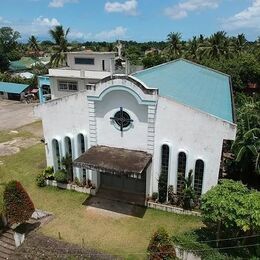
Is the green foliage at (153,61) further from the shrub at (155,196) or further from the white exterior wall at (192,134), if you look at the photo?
the shrub at (155,196)

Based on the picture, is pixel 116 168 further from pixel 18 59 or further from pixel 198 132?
pixel 18 59

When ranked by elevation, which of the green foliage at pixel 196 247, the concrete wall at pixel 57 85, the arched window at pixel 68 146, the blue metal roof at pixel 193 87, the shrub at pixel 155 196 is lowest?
the shrub at pixel 155 196

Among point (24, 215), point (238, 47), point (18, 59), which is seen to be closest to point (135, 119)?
point (24, 215)

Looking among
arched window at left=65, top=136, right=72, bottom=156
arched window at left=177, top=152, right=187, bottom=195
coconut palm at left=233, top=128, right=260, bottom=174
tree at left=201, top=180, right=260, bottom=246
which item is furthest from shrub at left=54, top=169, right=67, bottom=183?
coconut palm at left=233, top=128, right=260, bottom=174

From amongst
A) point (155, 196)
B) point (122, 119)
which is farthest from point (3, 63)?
point (155, 196)

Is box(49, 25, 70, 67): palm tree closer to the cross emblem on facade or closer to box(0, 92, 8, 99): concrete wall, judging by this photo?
box(0, 92, 8, 99): concrete wall

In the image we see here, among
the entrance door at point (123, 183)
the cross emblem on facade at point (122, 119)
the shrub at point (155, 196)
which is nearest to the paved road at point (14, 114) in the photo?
the entrance door at point (123, 183)
